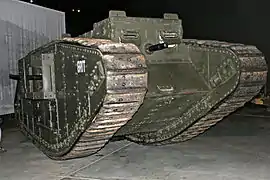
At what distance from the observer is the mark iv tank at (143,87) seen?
14.5 ft

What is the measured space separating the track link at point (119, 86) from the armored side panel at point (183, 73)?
2.33 feet

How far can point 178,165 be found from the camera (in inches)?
210

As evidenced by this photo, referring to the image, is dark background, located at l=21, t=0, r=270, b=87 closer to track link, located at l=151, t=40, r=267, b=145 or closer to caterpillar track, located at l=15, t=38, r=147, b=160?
track link, located at l=151, t=40, r=267, b=145

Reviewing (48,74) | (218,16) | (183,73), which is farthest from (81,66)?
(218,16)

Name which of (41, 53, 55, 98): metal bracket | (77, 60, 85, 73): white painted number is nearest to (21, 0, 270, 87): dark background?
(41, 53, 55, 98): metal bracket

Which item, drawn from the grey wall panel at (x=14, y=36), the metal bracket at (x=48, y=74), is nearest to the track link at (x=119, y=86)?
the metal bracket at (x=48, y=74)

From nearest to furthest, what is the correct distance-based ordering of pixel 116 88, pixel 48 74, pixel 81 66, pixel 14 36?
pixel 116 88
pixel 81 66
pixel 48 74
pixel 14 36

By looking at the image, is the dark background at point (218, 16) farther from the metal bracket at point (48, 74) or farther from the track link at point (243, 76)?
the metal bracket at point (48, 74)

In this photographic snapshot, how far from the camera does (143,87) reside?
414 cm

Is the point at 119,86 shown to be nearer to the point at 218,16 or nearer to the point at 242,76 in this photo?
the point at 242,76

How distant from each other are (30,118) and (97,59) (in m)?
2.40

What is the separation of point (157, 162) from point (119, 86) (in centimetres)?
183

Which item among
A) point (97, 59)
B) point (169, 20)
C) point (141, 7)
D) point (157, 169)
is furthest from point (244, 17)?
point (97, 59)

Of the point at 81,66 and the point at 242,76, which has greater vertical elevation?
the point at 81,66
